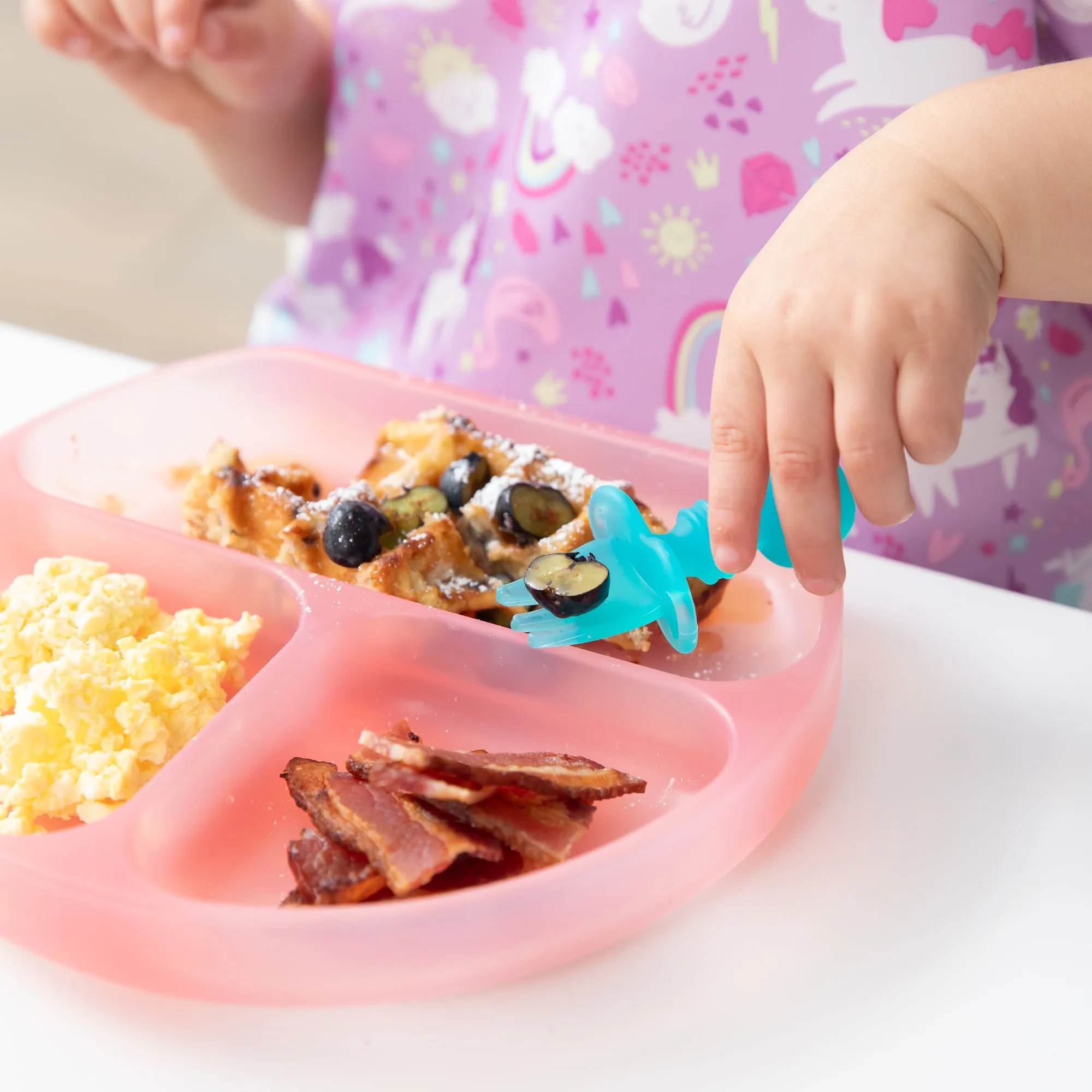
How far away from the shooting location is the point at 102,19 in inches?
48.6

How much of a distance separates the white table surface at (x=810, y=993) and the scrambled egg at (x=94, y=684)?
12 cm

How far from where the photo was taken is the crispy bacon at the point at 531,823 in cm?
70

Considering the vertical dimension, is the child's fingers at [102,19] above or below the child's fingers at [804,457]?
above

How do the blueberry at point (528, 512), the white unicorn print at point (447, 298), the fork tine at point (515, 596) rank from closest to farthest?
the fork tine at point (515, 596), the blueberry at point (528, 512), the white unicorn print at point (447, 298)

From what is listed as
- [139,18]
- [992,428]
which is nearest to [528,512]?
[992,428]

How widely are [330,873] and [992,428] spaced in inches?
34.6

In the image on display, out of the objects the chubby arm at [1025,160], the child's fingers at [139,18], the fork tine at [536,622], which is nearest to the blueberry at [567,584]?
the fork tine at [536,622]

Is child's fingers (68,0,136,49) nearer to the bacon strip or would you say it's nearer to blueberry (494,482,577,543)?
blueberry (494,482,577,543)

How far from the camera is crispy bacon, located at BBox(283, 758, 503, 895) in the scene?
0.67 meters

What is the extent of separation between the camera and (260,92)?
147 centimetres

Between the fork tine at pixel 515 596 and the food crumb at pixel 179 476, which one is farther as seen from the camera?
the food crumb at pixel 179 476

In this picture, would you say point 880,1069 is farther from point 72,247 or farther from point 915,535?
point 72,247

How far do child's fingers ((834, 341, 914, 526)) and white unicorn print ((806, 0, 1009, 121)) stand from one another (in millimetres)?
527

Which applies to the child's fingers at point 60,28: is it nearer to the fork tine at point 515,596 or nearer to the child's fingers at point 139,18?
the child's fingers at point 139,18
